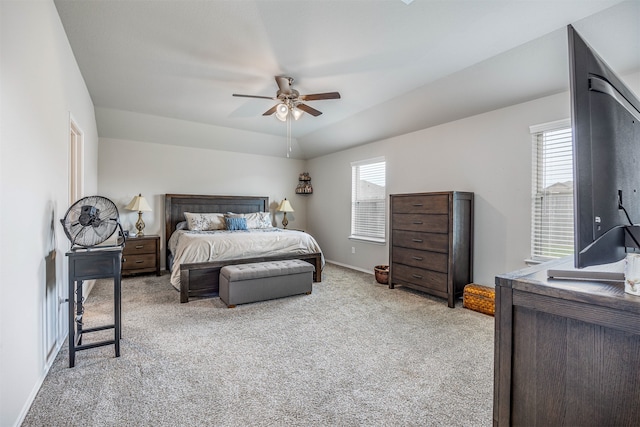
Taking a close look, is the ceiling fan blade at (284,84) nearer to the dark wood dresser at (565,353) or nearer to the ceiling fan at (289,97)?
the ceiling fan at (289,97)

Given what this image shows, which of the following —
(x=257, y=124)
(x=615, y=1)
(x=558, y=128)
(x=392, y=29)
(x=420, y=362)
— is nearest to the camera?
(x=615, y=1)

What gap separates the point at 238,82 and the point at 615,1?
328 centimetres

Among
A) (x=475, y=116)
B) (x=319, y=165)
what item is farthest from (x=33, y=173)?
(x=319, y=165)

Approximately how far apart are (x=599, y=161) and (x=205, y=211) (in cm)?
579

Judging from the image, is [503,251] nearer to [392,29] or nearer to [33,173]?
[392,29]

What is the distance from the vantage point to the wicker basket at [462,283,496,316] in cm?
322

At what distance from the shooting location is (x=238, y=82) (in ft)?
11.5

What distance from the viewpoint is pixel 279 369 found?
216 centimetres

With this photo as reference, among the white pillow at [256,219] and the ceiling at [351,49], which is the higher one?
the ceiling at [351,49]

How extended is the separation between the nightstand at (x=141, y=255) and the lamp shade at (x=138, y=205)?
1.57 ft

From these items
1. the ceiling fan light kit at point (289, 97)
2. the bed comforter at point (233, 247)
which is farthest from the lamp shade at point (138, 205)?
the ceiling fan light kit at point (289, 97)

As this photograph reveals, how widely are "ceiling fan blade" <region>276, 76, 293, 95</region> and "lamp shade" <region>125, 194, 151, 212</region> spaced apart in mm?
3209

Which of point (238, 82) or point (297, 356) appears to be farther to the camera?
point (238, 82)

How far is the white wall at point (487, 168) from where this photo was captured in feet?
10.7
